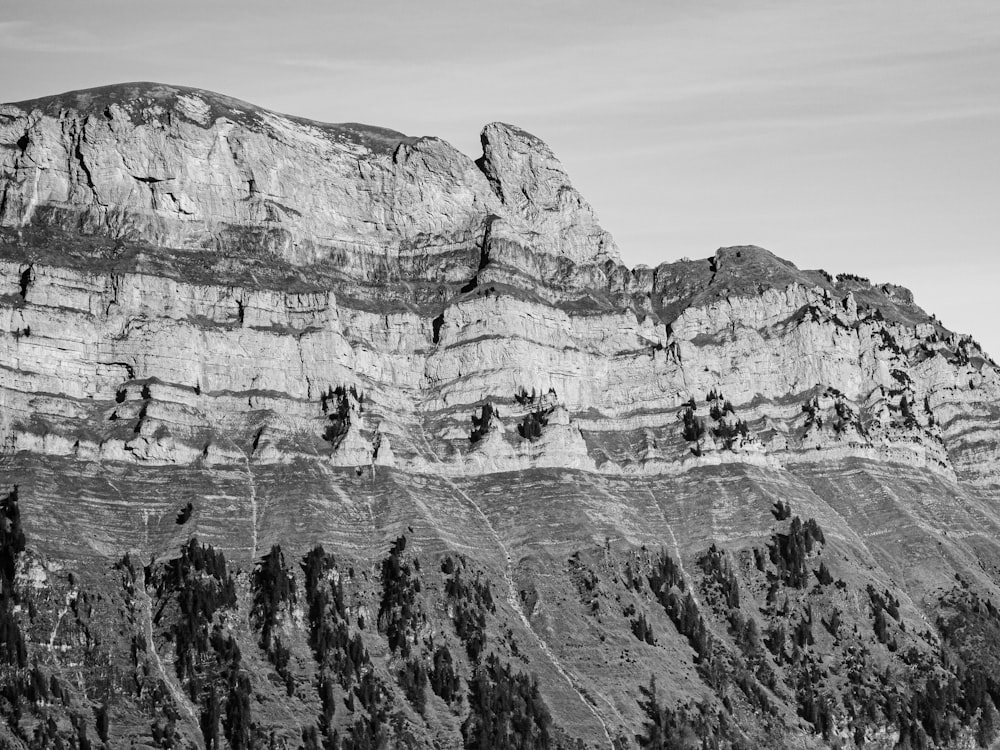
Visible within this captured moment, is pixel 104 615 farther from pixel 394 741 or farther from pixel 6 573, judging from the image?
pixel 394 741

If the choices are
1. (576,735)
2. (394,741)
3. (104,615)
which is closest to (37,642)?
(104,615)

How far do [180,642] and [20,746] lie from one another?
86.7 feet

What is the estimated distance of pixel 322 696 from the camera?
195250mm

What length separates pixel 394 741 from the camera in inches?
7549

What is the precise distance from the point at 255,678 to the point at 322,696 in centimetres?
756

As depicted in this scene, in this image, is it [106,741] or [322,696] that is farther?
[322,696]

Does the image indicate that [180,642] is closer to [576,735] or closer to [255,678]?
[255,678]

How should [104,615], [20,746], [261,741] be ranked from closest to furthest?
[20,746], [261,741], [104,615]

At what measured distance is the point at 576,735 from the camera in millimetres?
199875

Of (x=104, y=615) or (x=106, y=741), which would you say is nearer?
(x=106, y=741)

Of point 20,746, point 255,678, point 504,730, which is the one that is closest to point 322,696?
point 255,678

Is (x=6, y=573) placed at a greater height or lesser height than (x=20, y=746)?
greater

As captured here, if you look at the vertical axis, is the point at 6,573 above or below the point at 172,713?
Answer: above

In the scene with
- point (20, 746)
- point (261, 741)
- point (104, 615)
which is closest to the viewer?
point (20, 746)
